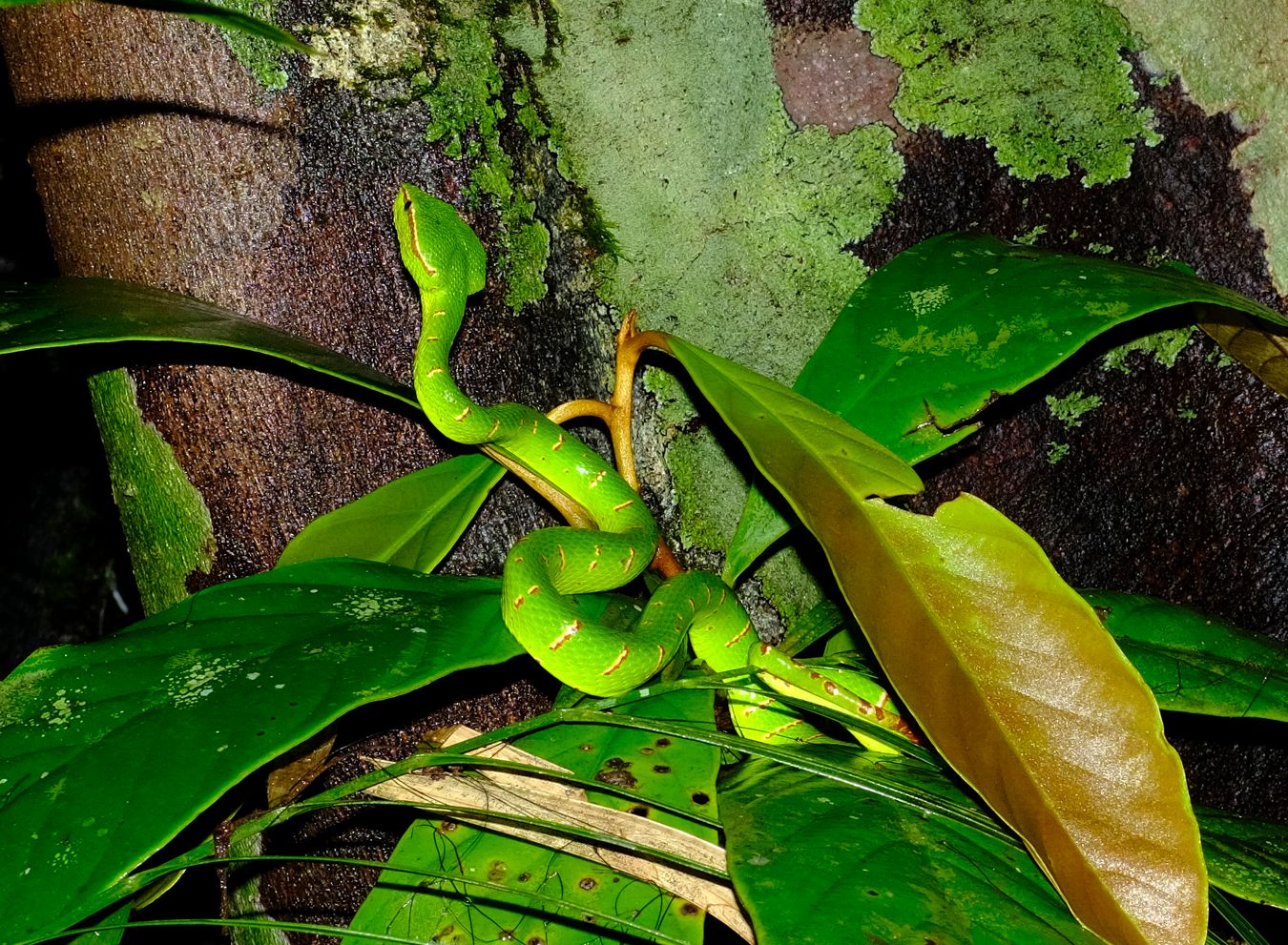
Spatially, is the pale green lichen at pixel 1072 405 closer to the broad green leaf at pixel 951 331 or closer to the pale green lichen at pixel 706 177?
the broad green leaf at pixel 951 331

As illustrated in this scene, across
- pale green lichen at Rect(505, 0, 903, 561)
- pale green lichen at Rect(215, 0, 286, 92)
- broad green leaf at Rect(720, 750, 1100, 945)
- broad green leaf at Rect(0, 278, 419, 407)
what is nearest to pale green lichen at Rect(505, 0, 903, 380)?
pale green lichen at Rect(505, 0, 903, 561)

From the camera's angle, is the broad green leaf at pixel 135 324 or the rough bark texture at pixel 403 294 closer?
the broad green leaf at pixel 135 324

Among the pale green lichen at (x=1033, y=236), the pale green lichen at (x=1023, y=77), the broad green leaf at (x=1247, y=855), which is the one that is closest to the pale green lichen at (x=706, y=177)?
the pale green lichen at (x=1023, y=77)

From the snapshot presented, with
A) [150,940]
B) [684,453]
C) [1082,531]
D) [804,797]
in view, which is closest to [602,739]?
[804,797]

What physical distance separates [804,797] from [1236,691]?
0.72 metres

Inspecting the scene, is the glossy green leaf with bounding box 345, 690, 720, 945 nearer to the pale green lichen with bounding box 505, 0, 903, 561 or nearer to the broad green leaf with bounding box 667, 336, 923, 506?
the broad green leaf with bounding box 667, 336, 923, 506

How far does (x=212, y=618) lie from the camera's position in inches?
44.0

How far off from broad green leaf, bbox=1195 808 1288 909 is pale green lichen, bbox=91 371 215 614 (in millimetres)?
1440

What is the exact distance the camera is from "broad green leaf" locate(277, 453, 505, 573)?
4.54 feet

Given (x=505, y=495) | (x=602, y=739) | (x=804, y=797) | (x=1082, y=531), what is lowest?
(x=804, y=797)

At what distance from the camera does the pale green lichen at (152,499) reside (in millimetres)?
1457

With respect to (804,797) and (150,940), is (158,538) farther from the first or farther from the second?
(150,940)

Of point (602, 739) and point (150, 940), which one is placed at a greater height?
point (150, 940)

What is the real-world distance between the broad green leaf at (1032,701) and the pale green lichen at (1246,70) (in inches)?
37.9
